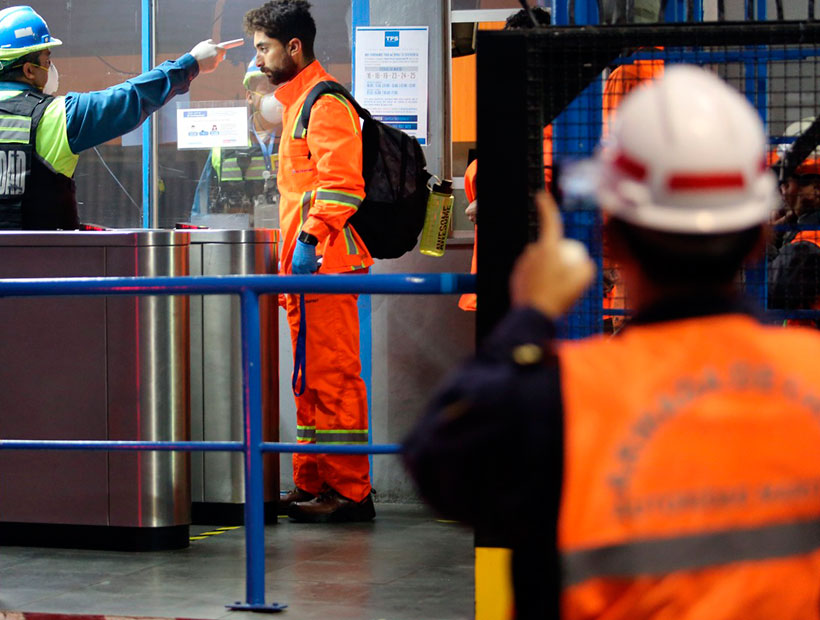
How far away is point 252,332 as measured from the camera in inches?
169

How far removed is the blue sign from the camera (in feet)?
23.1

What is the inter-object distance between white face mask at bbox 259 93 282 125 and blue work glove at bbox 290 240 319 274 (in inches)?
61.2

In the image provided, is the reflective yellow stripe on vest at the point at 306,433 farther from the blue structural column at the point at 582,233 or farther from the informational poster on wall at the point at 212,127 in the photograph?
the blue structural column at the point at 582,233

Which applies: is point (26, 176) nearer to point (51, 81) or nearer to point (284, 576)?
point (51, 81)

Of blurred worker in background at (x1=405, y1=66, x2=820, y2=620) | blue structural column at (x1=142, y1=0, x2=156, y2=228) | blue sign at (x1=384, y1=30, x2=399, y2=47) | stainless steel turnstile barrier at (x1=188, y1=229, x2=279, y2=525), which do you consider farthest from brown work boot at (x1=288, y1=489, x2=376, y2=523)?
blurred worker in background at (x1=405, y1=66, x2=820, y2=620)

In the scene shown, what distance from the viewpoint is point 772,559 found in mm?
1621

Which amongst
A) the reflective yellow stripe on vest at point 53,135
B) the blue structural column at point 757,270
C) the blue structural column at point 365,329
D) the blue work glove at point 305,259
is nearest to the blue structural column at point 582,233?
the blue structural column at point 757,270

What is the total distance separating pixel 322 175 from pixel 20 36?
160 cm

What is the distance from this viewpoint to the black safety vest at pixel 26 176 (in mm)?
6090

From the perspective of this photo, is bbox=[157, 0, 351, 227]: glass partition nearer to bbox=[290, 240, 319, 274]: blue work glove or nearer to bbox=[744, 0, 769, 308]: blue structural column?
bbox=[290, 240, 319, 274]: blue work glove

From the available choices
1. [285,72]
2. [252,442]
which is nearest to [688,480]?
[252,442]

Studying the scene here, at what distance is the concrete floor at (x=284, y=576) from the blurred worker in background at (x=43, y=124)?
1591 millimetres

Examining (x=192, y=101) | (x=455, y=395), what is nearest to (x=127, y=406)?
(x=192, y=101)

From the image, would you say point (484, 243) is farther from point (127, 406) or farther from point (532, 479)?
point (127, 406)
